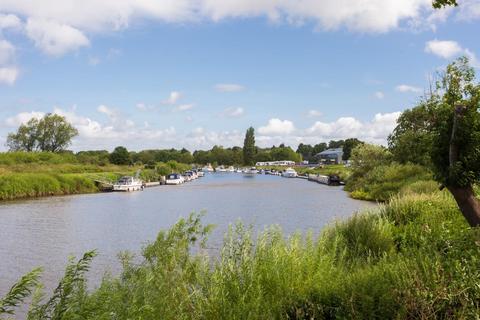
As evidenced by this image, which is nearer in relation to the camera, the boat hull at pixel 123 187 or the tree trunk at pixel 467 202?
the tree trunk at pixel 467 202

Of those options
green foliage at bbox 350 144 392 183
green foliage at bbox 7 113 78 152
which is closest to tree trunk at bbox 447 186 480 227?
green foliage at bbox 350 144 392 183

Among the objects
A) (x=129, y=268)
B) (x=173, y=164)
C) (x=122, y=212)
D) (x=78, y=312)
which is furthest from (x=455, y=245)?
(x=173, y=164)

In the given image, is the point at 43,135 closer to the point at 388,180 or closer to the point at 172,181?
the point at 172,181

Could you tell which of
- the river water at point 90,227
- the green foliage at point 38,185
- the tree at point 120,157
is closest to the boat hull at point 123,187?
the green foliage at point 38,185

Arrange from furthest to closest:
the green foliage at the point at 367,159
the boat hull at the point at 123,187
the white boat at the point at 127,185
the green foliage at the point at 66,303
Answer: the white boat at the point at 127,185 → the boat hull at the point at 123,187 → the green foliage at the point at 367,159 → the green foliage at the point at 66,303

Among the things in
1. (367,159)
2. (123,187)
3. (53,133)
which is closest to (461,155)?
(367,159)

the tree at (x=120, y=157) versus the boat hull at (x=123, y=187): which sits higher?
the tree at (x=120, y=157)

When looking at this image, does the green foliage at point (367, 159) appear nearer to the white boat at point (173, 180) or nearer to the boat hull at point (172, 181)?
the boat hull at point (172, 181)

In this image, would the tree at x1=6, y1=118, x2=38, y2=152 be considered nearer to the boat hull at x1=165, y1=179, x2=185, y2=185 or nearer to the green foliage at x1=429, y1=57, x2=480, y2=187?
the boat hull at x1=165, y1=179, x2=185, y2=185

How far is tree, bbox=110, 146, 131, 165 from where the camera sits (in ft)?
375

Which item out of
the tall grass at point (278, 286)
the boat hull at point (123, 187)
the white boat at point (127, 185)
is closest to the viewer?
the tall grass at point (278, 286)

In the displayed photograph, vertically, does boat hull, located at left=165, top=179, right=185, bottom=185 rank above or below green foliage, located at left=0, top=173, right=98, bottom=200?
below

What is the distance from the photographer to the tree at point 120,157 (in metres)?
114

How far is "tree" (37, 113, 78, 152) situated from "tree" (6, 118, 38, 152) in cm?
141
